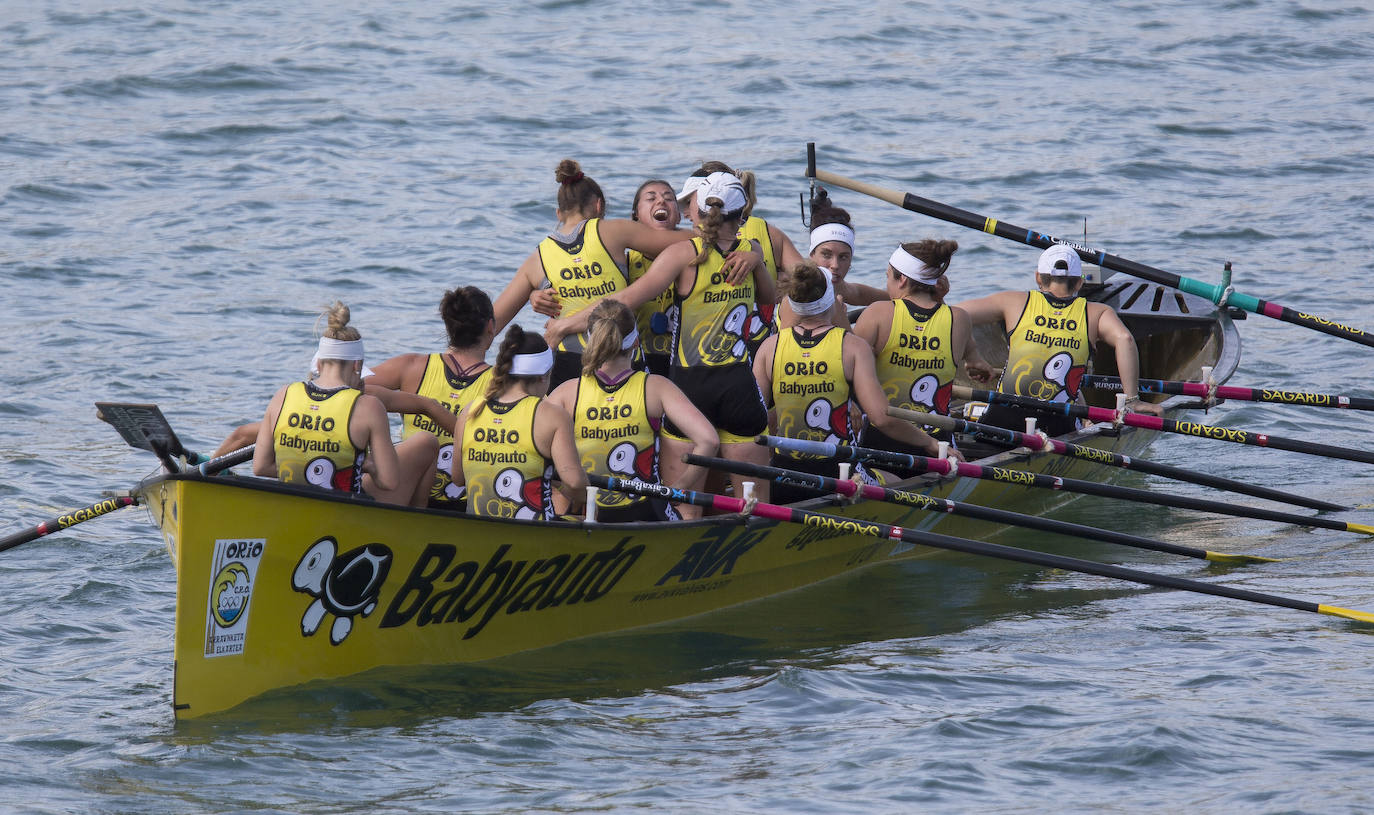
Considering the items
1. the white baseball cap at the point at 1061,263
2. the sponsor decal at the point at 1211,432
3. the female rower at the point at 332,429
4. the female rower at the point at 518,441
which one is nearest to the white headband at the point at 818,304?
the female rower at the point at 518,441

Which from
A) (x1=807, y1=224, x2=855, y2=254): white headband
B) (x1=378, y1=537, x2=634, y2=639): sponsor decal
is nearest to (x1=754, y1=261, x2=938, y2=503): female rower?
(x1=807, y1=224, x2=855, y2=254): white headband

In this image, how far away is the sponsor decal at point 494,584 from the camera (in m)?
6.79

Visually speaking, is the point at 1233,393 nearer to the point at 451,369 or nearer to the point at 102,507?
the point at 451,369

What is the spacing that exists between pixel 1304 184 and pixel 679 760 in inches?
621

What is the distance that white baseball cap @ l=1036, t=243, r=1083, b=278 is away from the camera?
9.67m

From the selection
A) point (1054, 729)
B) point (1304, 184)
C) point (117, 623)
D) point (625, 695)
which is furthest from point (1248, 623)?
point (1304, 184)

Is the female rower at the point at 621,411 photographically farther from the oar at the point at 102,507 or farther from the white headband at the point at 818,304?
the oar at the point at 102,507

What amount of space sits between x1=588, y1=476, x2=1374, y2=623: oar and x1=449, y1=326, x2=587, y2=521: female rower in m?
0.27

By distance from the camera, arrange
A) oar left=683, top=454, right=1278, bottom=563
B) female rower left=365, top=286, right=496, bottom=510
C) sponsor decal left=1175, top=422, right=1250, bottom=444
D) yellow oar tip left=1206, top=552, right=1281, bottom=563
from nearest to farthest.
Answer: female rower left=365, top=286, right=496, bottom=510 → oar left=683, top=454, right=1278, bottom=563 → yellow oar tip left=1206, top=552, right=1281, bottom=563 → sponsor decal left=1175, top=422, right=1250, bottom=444

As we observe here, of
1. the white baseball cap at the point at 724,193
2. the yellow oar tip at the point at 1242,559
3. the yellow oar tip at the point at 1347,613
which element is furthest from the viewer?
the yellow oar tip at the point at 1242,559

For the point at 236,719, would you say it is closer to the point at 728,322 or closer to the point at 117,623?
the point at 117,623

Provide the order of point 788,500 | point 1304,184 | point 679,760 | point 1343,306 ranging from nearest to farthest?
point 679,760
point 788,500
point 1343,306
point 1304,184

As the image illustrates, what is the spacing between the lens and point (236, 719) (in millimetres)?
6480

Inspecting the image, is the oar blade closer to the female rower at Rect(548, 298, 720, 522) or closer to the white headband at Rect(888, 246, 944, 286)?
the white headband at Rect(888, 246, 944, 286)
